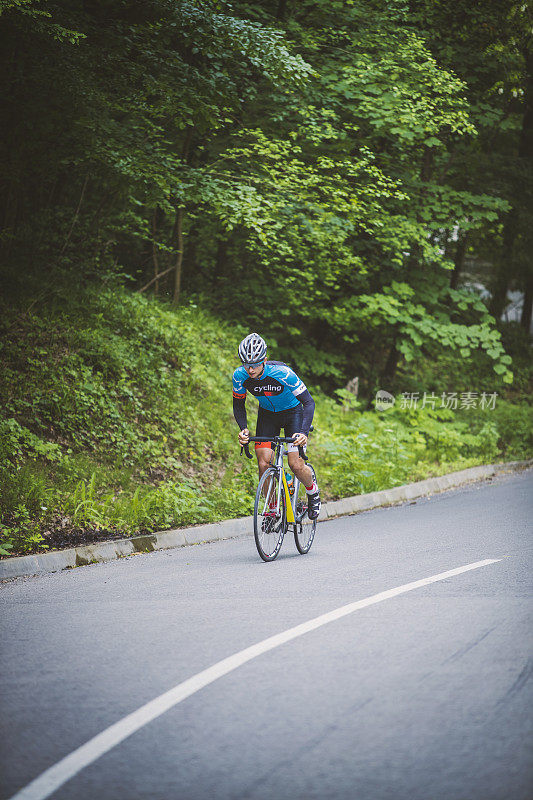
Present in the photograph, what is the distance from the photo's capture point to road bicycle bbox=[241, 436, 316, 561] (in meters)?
8.44

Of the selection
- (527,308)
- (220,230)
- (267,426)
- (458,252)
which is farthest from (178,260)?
(527,308)

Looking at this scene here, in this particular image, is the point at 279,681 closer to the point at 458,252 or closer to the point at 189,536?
the point at 189,536

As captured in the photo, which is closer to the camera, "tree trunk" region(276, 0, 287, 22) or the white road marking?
the white road marking

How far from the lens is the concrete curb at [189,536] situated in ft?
27.0

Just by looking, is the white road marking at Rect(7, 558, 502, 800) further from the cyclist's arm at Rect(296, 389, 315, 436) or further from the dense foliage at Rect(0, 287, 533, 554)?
the dense foliage at Rect(0, 287, 533, 554)

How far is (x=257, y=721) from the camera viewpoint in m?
3.98

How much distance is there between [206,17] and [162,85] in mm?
1166

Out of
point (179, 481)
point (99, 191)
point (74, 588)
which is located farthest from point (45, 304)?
point (74, 588)

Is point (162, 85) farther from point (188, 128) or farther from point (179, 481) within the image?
point (179, 481)

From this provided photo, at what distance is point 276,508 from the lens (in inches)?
340

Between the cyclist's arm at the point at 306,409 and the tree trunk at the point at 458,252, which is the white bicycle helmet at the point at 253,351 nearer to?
the cyclist's arm at the point at 306,409

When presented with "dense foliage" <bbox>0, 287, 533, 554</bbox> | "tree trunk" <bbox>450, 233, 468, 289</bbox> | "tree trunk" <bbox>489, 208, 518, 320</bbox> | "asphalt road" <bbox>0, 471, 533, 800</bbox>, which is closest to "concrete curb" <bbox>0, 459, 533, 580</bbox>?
"dense foliage" <bbox>0, 287, 533, 554</bbox>

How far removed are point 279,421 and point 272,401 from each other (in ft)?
1.03

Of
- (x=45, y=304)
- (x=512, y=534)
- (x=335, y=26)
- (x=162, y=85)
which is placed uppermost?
(x=335, y=26)
